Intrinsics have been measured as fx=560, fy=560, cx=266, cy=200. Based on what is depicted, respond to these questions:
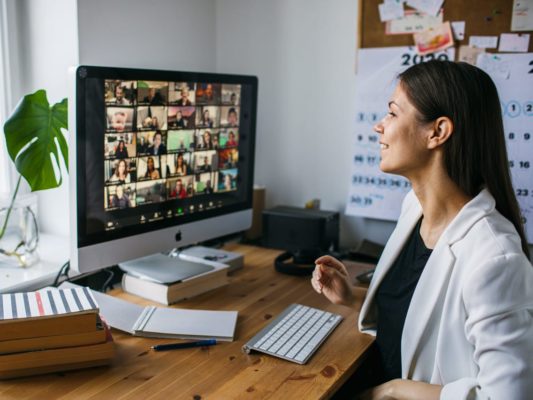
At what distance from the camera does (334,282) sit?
1.52m

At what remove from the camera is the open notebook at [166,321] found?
1347 mm

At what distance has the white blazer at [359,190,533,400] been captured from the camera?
103 cm

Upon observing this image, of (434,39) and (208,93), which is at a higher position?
(434,39)

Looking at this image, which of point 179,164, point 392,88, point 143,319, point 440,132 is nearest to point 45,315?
point 143,319

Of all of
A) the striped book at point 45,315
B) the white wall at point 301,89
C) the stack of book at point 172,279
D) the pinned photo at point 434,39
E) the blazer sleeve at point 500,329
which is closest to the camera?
the blazer sleeve at point 500,329

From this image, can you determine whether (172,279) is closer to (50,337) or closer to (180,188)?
(180,188)

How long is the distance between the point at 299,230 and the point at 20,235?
95cm

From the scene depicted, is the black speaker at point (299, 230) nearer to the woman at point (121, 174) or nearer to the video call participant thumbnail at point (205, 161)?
the video call participant thumbnail at point (205, 161)

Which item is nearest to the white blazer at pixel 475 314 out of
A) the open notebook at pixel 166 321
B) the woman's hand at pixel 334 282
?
the woman's hand at pixel 334 282

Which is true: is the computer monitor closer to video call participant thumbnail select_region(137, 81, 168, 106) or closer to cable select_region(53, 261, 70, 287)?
video call participant thumbnail select_region(137, 81, 168, 106)

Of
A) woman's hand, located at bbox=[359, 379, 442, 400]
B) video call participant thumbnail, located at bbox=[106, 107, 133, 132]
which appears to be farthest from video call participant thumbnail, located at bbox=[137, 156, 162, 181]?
woman's hand, located at bbox=[359, 379, 442, 400]

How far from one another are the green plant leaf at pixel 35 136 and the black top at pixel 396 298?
0.95 metres

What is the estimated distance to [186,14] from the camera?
2.18 meters

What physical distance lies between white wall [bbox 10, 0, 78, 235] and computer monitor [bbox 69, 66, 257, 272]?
Answer: 0.43 meters
